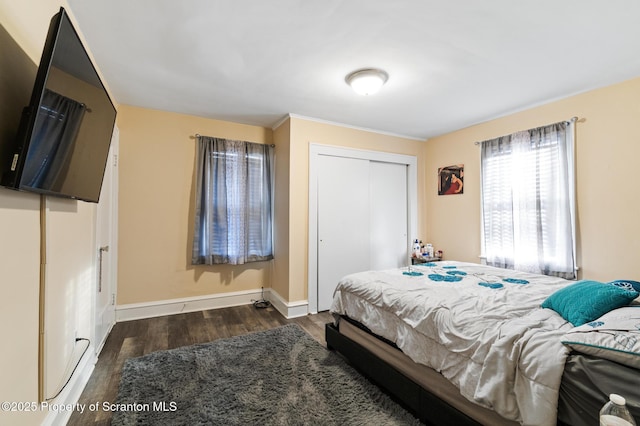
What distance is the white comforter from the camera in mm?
1160

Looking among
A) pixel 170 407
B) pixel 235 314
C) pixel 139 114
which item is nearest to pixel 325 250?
pixel 235 314

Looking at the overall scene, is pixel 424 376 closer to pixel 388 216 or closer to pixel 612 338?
pixel 612 338

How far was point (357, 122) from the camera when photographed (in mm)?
3834

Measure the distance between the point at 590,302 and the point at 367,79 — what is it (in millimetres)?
2199

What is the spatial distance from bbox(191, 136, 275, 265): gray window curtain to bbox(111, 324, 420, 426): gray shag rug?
133 cm

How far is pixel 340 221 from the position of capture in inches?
150

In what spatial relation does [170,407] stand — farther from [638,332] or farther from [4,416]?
[638,332]

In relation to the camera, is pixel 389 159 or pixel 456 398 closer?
pixel 456 398

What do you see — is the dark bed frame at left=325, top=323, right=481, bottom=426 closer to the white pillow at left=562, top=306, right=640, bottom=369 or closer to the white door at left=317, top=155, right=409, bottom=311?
the white pillow at left=562, top=306, right=640, bottom=369

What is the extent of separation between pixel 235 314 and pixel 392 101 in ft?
10.5

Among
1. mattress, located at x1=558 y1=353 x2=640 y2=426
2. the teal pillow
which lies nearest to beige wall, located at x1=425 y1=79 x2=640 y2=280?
the teal pillow

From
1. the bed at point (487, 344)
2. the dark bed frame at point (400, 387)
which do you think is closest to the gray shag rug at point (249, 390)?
the dark bed frame at point (400, 387)

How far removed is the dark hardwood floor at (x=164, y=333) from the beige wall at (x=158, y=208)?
0.37 meters

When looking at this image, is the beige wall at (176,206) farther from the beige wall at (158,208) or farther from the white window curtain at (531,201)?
the white window curtain at (531,201)
